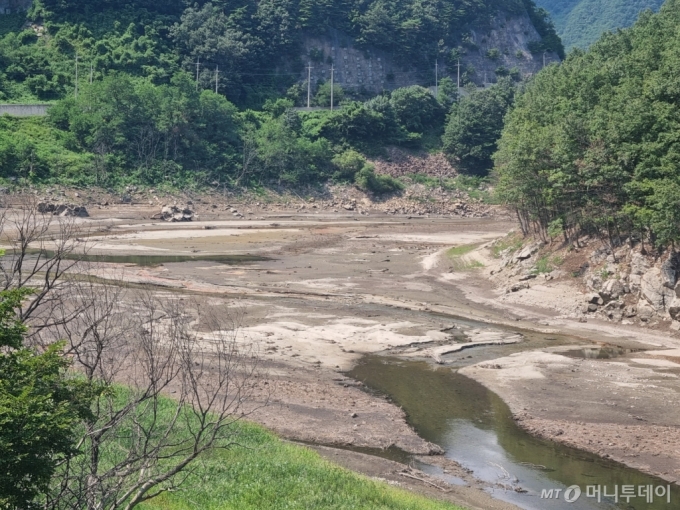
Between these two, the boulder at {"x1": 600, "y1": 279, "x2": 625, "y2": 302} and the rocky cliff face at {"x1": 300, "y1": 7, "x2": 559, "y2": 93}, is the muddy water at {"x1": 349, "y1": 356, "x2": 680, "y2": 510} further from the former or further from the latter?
the rocky cliff face at {"x1": 300, "y1": 7, "x2": 559, "y2": 93}

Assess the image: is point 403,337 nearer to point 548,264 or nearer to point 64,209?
point 548,264

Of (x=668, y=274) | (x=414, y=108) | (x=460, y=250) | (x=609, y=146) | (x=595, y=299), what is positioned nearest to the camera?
(x=668, y=274)

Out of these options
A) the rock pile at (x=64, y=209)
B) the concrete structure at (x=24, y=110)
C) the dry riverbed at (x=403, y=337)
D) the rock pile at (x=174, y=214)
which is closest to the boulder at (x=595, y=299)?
the dry riverbed at (x=403, y=337)

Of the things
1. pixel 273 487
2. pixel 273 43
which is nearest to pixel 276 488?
pixel 273 487

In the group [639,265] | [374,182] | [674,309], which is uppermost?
[374,182]

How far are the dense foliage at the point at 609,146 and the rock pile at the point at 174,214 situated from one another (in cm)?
4265

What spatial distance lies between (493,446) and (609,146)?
2807 cm

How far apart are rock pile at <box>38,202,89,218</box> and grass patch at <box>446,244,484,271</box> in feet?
131

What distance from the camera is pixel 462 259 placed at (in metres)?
65.3

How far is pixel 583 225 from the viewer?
54.0m

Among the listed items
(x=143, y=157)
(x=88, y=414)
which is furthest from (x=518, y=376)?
(x=143, y=157)

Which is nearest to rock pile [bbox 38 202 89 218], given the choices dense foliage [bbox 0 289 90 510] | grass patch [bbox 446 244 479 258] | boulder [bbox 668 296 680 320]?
grass patch [bbox 446 244 479 258]

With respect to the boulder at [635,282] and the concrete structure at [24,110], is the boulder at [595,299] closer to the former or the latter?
the boulder at [635,282]

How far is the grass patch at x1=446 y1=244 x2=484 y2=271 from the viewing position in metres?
62.4
